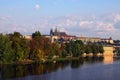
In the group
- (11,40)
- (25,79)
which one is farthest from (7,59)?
(25,79)

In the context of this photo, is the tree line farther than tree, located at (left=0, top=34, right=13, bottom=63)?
Yes

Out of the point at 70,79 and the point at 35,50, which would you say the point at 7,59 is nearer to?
the point at 35,50

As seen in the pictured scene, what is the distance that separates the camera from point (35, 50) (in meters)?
43.5

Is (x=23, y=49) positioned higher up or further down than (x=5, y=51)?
higher up

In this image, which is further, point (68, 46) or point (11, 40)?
point (68, 46)

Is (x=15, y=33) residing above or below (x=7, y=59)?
above

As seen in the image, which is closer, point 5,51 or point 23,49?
point 5,51

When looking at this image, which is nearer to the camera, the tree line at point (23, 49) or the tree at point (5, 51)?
the tree at point (5, 51)

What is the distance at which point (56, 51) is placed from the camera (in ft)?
168

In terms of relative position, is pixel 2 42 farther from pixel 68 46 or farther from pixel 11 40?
pixel 68 46

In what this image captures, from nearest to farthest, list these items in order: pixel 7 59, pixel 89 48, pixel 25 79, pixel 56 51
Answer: pixel 25 79 → pixel 7 59 → pixel 56 51 → pixel 89 48

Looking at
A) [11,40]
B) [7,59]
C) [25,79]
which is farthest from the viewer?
[11,40]

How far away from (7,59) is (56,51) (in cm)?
1381

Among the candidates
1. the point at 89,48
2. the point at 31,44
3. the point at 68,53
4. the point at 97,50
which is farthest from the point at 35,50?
the point at 97,50
